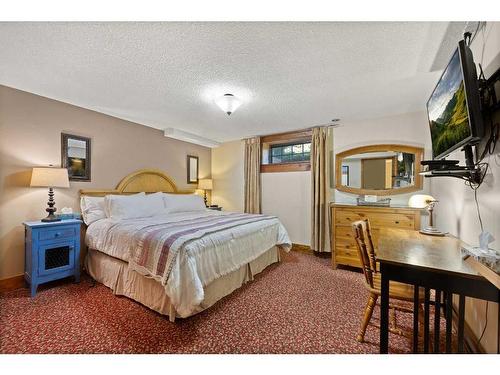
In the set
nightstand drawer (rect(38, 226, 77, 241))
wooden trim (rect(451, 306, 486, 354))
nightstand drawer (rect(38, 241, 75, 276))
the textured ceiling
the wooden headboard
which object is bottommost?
wooden trim (rect(451, 306, 486, 354))

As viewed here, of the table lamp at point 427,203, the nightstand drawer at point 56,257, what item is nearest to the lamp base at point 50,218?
the nightstand drawer at point 56,257

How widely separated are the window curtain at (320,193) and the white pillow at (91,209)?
10.9 feet

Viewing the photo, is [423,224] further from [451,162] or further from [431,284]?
[431,284]

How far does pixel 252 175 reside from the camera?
179 inches

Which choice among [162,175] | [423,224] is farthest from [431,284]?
[162,175]

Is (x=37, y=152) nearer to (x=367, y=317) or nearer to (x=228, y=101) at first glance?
(x=228, y=101)

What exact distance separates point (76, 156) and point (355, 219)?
4035 mm

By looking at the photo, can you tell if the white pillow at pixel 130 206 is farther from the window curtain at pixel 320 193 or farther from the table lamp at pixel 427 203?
the table lamp at pixel 427 203

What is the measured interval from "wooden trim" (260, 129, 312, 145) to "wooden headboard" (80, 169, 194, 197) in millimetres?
2106

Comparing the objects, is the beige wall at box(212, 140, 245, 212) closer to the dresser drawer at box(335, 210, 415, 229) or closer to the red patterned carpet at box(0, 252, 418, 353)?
the dresser drawer at box(335, 210, 415, 229)

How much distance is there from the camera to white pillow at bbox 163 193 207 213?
3576 mm

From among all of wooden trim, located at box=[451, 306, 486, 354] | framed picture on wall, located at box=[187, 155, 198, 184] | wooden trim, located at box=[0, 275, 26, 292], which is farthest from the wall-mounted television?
wooden trim, located at box=[0, 275, 26, 292]
